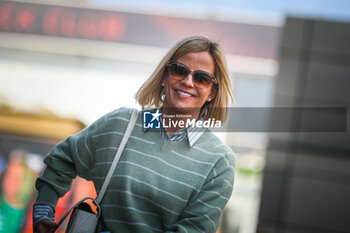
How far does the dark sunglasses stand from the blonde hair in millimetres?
26

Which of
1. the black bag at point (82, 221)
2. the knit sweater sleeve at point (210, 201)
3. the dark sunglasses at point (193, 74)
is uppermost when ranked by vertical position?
the dark sunglasses at point (193, 74)

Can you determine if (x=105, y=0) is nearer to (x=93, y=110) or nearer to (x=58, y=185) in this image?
(x=93, y=110)

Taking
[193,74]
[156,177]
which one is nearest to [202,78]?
[193,74]

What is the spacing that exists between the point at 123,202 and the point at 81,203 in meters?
0.16

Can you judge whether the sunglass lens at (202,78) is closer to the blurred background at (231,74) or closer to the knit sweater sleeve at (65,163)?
the knit sweater sleeve at (65,163)

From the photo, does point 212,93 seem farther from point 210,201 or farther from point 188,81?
point 210,201

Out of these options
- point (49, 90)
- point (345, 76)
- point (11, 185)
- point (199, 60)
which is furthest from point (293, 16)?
point (11, 185)

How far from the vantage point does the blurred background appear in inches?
88.4

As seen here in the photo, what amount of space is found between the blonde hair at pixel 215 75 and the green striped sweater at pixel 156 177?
0.11 m

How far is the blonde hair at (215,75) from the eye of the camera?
1.43m

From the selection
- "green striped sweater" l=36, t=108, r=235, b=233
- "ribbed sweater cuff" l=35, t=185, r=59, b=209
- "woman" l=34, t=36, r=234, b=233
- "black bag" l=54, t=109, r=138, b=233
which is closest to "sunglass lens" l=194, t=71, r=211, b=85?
"woman" l=34, t=36, r=234, b=233

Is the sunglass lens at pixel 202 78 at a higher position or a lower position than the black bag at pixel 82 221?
higher

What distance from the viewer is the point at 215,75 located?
144 cm

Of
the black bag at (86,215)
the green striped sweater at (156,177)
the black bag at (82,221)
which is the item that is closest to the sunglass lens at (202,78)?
the green striped sweater at (156,177)
